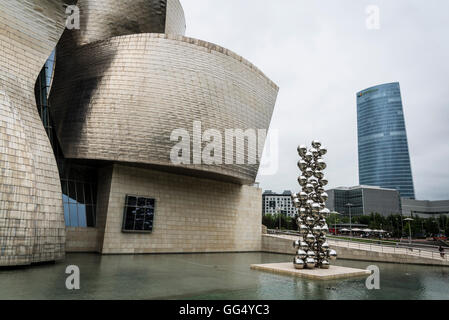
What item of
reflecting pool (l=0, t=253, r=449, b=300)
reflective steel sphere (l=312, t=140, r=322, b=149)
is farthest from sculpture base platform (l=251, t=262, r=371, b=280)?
reflective steel sphere (l=312, t=140, r=322, b=149)

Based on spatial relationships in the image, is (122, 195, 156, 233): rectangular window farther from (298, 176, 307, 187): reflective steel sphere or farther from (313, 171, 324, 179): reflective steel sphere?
(313, 171, 324, 179): reflective steel sphere

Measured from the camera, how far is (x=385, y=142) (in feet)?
354

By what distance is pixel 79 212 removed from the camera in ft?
61.4

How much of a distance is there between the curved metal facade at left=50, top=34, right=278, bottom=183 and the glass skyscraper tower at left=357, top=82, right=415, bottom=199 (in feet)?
338

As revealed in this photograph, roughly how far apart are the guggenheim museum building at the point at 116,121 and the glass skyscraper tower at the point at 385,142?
324 ft

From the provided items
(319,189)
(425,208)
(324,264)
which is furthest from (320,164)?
(425,208)

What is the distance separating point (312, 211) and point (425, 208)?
11574 cm

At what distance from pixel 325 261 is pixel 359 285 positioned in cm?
278

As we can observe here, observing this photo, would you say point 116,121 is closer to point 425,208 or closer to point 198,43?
point 198,43

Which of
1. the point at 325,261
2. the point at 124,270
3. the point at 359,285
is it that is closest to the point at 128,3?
the point at 124,270

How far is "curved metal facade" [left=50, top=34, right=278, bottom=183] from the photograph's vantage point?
17.2 m

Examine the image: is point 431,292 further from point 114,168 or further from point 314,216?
point 114,168

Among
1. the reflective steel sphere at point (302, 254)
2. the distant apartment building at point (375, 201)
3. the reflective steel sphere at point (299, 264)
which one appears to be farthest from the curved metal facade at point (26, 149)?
the distant apartment building at point (375, 201)

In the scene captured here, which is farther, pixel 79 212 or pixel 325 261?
pixel 79 212
